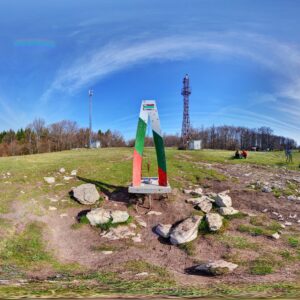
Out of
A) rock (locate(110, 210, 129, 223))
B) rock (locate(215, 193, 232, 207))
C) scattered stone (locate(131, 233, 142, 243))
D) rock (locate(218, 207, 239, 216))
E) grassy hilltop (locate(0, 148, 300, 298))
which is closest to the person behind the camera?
grassy hilltop (locate(0, 148, 300, 298))

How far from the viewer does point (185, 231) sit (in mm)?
13578

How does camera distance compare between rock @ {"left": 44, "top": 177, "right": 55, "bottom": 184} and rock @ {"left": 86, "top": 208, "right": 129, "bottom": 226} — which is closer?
rock @ {"left": 86, "top": 208, "right": 129, "bottom": 226}

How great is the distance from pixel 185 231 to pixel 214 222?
5.07 feet

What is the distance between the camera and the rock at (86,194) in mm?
17547

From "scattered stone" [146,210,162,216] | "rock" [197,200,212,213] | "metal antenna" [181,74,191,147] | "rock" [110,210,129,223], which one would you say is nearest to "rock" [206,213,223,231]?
"rock" [197,200,212,213]

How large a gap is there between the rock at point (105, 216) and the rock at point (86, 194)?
204cm

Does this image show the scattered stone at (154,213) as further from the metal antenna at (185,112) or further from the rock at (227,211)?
the metal antenna at (185,112)

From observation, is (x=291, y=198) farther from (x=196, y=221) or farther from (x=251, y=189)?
(x=196, y=221)

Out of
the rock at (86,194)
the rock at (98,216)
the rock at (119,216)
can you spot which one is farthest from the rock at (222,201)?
the rock at (86,194)

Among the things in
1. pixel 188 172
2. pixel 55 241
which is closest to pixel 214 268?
pixel 55 241

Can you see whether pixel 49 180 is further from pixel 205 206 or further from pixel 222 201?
pixel 222 201

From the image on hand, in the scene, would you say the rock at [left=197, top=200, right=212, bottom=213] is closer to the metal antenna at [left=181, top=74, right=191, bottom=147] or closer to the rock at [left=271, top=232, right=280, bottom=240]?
the rock at [left=271, top=232, right=280, bottom=240]

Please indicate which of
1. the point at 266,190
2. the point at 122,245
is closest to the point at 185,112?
the point at 266,190

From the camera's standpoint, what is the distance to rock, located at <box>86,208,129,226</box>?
15055 millimetres
